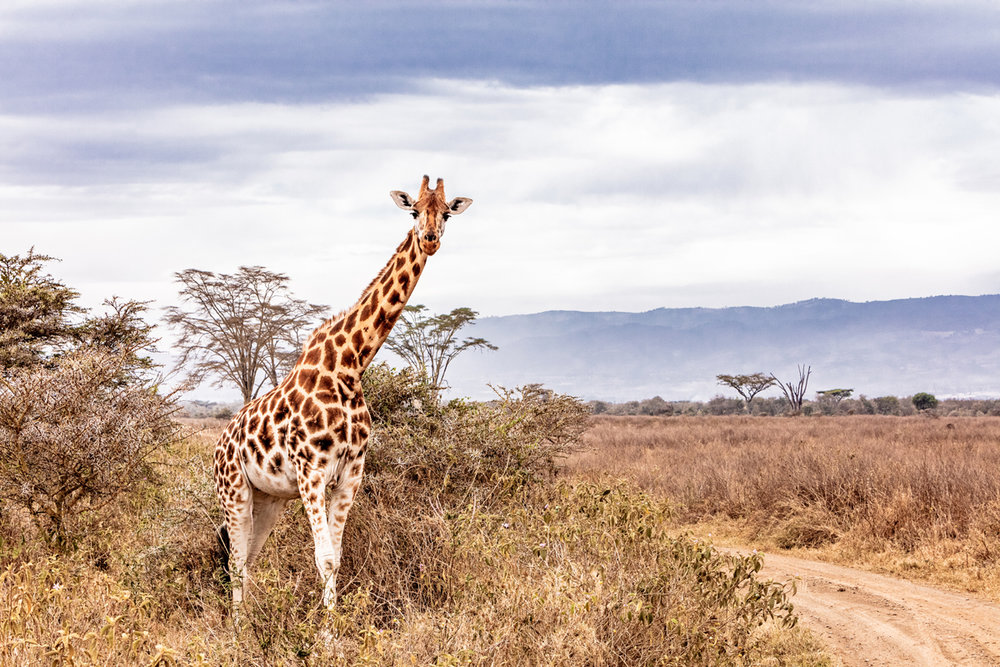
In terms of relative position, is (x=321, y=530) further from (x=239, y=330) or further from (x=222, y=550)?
(x=239, y=330)

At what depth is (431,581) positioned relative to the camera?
21.4 ft

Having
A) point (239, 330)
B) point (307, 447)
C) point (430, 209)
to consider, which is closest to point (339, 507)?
point (307, 447)

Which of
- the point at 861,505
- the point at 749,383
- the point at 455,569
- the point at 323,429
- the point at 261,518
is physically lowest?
the point at 861,505

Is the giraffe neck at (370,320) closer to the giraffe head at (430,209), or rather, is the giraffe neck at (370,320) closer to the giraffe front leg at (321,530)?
the giraffe head at (430,209)

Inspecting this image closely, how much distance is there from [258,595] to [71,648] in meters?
1.90

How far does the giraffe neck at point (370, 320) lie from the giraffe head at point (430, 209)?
273 mm

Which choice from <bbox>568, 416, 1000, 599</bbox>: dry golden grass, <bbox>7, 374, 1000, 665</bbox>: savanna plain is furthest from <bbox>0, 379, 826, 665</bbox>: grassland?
<bbox>568, 416, 1000, 599</bbox>: dry golden grass

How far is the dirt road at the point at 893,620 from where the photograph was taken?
740cm

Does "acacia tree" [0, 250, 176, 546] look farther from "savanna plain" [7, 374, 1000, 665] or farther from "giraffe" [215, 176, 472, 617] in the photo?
"giraffe" [215, 176, 472, 617]

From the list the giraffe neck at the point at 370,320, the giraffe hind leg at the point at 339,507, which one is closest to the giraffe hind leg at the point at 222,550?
the giraffe hind leg at the point at 339,507

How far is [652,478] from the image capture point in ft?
54.3

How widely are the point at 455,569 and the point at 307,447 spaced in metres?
1.44

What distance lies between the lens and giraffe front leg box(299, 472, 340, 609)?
5656 millimetres

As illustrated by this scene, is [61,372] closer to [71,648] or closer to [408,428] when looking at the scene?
[408,428]
